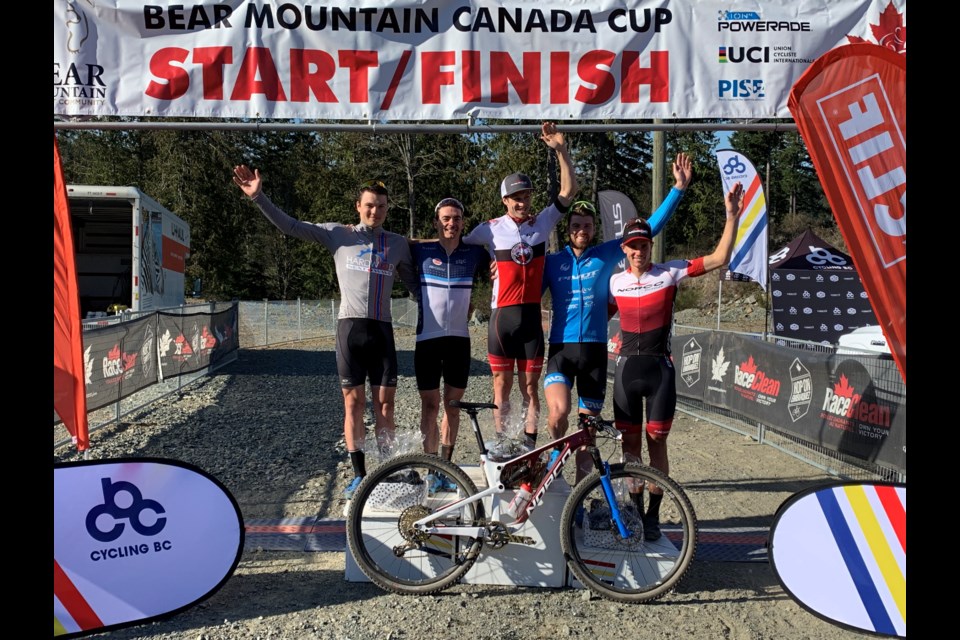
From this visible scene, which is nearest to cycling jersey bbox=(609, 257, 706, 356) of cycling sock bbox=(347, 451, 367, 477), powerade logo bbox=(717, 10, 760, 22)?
powerade logo bbox=(717, 10, 760, 22)

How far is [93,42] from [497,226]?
2.98 meters

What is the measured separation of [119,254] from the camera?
629 inches

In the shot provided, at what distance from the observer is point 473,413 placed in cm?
424

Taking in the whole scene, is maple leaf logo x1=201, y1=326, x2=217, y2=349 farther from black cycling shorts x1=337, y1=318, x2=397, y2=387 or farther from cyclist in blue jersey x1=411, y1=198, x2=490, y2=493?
cyclist in blue jersey x1=411, y1=198, x2=490, y2=493

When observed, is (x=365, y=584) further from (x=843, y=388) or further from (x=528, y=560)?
(x=843, y=388)

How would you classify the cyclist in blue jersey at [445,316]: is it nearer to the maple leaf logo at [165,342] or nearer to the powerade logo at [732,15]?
the powerade logo at [732,15]

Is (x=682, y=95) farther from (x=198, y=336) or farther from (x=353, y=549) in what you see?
(x=198, y=336)

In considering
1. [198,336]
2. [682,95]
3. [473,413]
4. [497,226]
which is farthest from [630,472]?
[198,336]

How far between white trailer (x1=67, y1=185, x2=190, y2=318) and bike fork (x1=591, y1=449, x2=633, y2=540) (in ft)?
38.0

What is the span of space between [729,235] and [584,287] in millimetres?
1013

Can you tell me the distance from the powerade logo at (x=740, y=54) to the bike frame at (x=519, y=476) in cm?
273

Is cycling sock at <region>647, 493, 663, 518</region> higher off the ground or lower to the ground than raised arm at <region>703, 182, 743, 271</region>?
lower

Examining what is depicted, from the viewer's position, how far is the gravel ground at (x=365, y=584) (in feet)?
12.0

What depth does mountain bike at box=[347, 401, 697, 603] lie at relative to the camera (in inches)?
158
